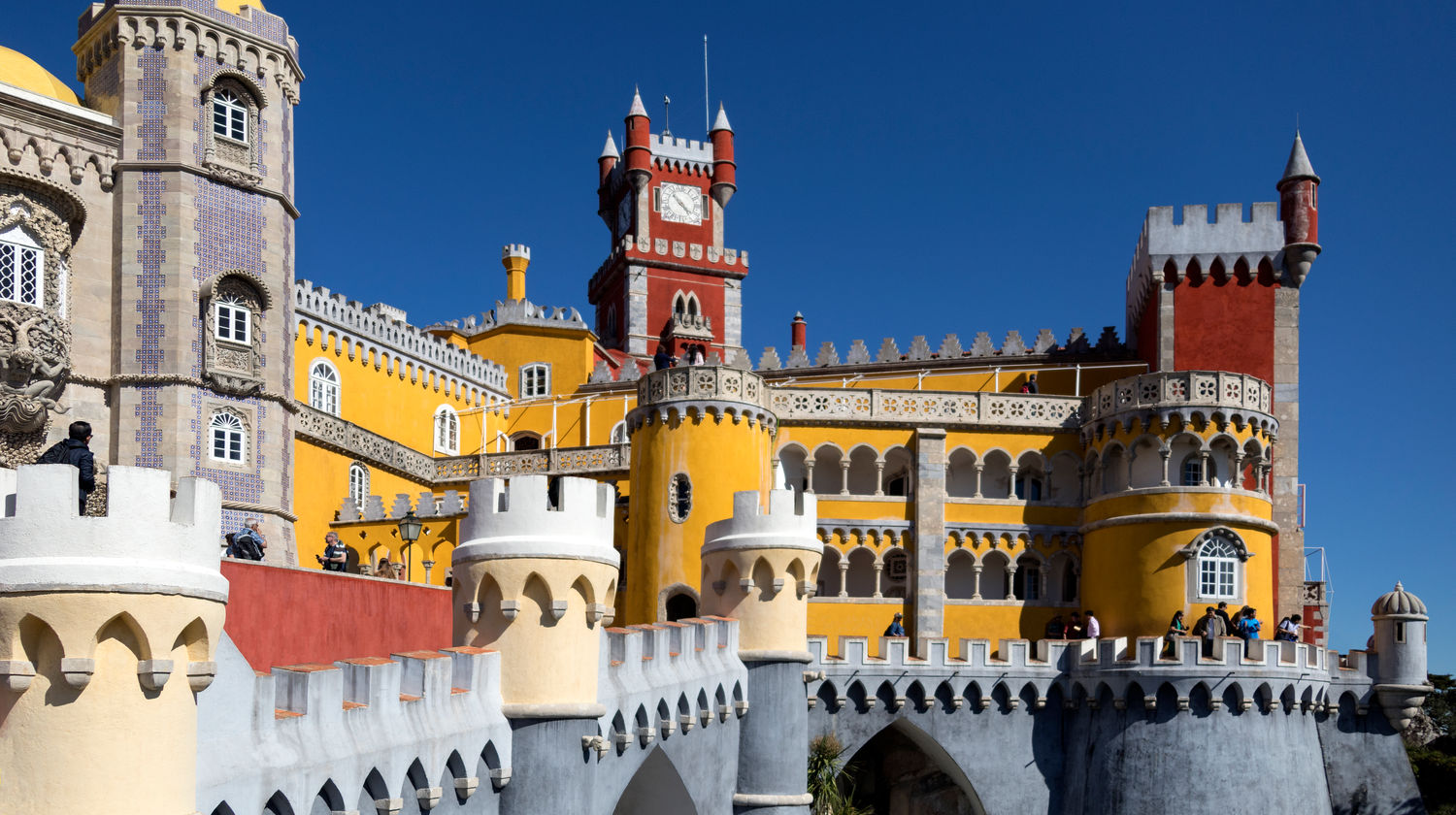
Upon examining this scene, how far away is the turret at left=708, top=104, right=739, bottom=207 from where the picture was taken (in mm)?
68750

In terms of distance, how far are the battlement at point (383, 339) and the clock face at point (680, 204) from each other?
17.5 meters

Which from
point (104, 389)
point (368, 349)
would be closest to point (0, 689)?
point (104, 389)

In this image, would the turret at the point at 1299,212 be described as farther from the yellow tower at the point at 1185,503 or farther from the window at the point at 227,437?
the window at the point at 227,437

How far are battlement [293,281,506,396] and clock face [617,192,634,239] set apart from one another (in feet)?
58.3

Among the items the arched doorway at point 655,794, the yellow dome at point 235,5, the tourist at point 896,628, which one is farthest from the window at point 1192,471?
the yellow dome at point 235,5

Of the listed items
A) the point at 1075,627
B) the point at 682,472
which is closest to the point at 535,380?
the point at 682,472

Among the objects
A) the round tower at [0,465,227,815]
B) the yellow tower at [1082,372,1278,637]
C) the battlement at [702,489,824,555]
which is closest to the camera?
the round tower at [0,465,227,815]

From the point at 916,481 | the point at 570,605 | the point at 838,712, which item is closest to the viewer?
the point at 570,605

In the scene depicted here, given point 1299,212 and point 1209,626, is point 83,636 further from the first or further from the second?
point 1299,212

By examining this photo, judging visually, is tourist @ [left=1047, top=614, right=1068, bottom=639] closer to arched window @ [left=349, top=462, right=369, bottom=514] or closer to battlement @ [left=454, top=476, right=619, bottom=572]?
arched window @ [left=349, top=462, right=369, bottom=514]

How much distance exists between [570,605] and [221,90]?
892 inches

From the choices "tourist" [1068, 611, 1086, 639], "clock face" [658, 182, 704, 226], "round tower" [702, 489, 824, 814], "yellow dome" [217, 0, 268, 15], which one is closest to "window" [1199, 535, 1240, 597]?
"tourist" [1068, 611, 1086, 639]

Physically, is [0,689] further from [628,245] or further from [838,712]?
[628,245]

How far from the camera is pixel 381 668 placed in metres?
11.9
